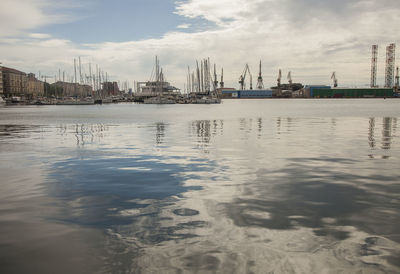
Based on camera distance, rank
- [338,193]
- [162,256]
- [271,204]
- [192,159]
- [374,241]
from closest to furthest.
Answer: [162,256]
[374,241]
[271,204]
[338,193]
[192,159]

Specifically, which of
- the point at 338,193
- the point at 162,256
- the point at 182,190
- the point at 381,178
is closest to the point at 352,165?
the point at 381,178

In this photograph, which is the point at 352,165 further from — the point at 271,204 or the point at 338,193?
the point at 271,204

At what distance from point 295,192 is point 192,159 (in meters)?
5.90

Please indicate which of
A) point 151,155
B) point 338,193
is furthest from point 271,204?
point 151,155

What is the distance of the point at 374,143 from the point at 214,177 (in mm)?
11732

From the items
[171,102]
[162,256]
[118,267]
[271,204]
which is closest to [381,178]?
[271,204]

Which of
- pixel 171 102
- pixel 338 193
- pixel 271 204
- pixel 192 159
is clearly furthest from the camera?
pixel 171 102

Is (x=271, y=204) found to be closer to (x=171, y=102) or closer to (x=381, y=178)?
(x=381, y=178)

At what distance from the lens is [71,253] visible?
5.28 metres

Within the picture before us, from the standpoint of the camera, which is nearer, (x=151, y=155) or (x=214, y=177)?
(x=214, y=177)

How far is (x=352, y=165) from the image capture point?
12.3 metres

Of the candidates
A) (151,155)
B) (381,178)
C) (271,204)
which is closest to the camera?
(271,204)

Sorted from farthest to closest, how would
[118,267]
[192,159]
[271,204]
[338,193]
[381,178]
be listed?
1. [192,159]
2. [381,178]
3. [338,193]
4. [271,204]
5. [118,267]

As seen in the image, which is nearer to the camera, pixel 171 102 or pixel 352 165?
pixel 352 165
